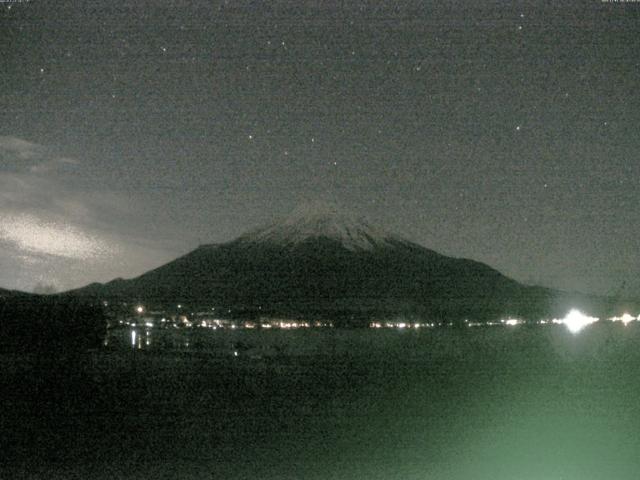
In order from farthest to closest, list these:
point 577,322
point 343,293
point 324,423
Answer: point 343,293
point 577,322
point 324,423

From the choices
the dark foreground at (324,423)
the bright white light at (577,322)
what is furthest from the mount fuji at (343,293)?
the dark foreground at (324,423)

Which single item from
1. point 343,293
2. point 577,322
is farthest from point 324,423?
point 343,293

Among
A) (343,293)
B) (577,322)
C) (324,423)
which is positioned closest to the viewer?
(324,423)

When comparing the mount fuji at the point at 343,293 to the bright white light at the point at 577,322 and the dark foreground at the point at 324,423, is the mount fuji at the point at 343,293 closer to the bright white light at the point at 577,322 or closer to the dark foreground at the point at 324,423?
the bright white light at the point at 577,322

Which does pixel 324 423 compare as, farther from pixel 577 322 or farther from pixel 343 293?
pixel 343 293

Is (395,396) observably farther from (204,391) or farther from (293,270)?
(293,270)

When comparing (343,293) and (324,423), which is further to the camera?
(343,293)

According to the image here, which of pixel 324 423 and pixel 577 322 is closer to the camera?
pixel 324 423

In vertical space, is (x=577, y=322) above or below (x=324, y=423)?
above
